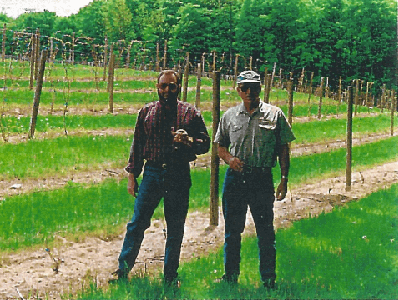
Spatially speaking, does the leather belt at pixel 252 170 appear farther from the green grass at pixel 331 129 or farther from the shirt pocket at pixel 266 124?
the green grass at pixel 331 129

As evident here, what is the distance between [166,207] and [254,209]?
0.85 metres

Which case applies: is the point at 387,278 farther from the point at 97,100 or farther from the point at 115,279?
the point at 97,100

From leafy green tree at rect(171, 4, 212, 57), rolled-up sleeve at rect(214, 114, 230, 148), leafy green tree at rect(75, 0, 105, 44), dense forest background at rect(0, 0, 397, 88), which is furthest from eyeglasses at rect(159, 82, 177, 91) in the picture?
leafy green tree at rect(75, 0, 105, 44)

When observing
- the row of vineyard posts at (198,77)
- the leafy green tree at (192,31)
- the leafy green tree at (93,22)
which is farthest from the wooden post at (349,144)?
the leafy green tree at (93,22)

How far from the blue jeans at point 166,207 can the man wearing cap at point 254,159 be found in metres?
0.44

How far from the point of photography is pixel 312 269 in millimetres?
6527

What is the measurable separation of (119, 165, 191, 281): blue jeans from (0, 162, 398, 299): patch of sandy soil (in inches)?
18.5

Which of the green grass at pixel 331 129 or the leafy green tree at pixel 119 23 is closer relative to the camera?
the green grass at pixel 331 129

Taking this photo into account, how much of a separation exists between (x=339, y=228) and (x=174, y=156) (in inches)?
149

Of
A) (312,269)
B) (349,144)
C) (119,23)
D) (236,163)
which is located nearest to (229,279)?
(312,269)

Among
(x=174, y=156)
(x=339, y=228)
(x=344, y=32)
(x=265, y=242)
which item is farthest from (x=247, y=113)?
(x=344, y=32)

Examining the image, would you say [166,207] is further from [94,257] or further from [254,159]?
[94,257]

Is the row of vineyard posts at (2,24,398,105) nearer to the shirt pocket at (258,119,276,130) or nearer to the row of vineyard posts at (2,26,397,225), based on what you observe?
the row of vineyard posts at (2,26,397,225)

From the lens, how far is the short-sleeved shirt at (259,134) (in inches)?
218
